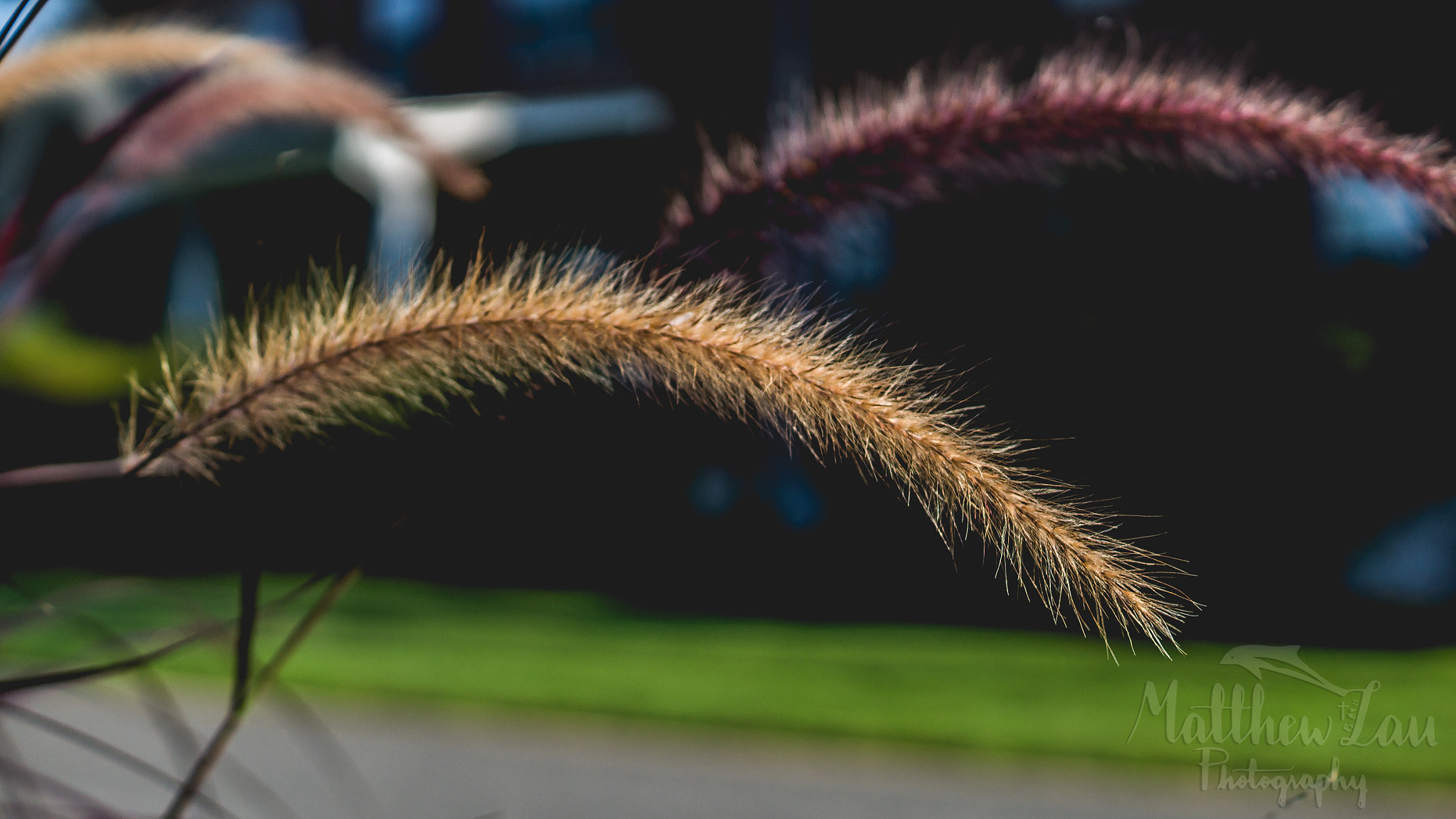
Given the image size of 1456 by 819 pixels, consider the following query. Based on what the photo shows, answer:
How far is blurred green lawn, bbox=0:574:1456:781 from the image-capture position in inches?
201

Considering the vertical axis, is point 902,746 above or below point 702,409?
below

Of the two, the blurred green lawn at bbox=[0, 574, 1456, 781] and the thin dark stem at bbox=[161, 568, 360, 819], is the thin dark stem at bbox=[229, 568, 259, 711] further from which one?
the blurred green lawn at bbox=[0, 574, 1456, 781]

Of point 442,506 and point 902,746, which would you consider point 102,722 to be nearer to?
point 902,746

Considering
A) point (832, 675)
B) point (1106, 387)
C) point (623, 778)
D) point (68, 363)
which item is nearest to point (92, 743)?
point (623, 778)

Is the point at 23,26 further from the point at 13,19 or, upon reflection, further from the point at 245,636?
the point at 245,636

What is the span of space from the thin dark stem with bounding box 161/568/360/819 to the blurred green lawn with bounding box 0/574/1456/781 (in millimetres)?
3085

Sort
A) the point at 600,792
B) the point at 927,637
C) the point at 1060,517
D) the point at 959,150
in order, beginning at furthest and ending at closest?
1. the point at 927,637
2. the point at 600,792
3. the point at 959,150
4. the point at 1060,517

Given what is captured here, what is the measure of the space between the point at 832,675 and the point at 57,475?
6042mm

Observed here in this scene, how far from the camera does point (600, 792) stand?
4.96 m

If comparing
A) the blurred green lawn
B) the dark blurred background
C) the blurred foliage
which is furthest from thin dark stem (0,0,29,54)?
the blurred foliage

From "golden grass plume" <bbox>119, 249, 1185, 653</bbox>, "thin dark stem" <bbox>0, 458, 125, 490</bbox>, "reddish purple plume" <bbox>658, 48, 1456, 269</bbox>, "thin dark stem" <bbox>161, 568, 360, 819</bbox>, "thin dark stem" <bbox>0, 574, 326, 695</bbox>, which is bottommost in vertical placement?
"thin dark stem" <bbox>161, 568, 360, 819</bbox>

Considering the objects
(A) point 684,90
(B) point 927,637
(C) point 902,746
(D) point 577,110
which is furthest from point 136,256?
(C) point 902,746

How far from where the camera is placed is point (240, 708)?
918 millimetres

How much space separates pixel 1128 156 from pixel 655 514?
9054mm
